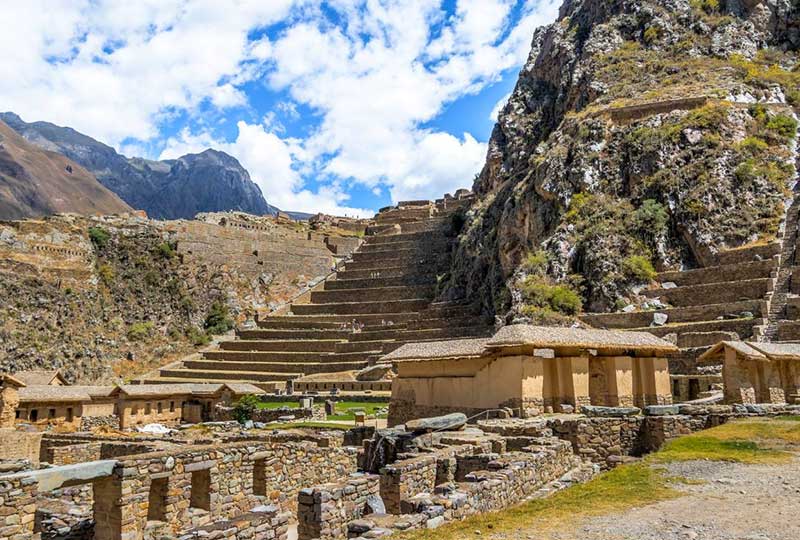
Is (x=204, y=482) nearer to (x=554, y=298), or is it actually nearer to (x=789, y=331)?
(x=789, y=331)

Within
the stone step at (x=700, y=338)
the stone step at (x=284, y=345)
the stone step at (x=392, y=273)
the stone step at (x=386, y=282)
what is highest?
the stone step at (x=392, y=273)

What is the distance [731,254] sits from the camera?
3969cm

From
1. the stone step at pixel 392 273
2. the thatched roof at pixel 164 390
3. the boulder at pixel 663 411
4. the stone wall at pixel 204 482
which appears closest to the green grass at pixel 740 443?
the boulder at pixel 663 411

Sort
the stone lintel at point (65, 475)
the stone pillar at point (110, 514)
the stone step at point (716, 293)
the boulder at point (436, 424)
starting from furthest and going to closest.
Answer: the stone step at point (716, 293)
the boulder at point (436, 424)
the stone pillar at point (110, 514)
the stone lintel at point (65, 475)

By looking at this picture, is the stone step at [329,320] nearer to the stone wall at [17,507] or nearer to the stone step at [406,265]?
the stone step at [406,265]

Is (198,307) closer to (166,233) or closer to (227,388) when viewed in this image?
(166,233)

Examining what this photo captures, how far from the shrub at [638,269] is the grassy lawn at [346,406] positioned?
17.4 m

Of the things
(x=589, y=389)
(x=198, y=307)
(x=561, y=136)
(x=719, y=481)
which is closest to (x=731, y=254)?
(x=561, y=136)

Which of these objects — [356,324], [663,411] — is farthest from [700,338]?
[356,324]

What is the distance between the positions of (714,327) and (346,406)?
64.3 ft

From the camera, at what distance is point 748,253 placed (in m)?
38.5

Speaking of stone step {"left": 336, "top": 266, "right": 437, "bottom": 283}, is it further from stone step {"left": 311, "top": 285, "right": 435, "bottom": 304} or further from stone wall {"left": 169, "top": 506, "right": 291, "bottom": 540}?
stone wall {"left": 169, "top": 506, "right": 291, "bottom": 540}

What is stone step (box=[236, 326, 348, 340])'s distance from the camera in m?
62.2

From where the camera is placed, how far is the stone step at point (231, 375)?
53350 mm
